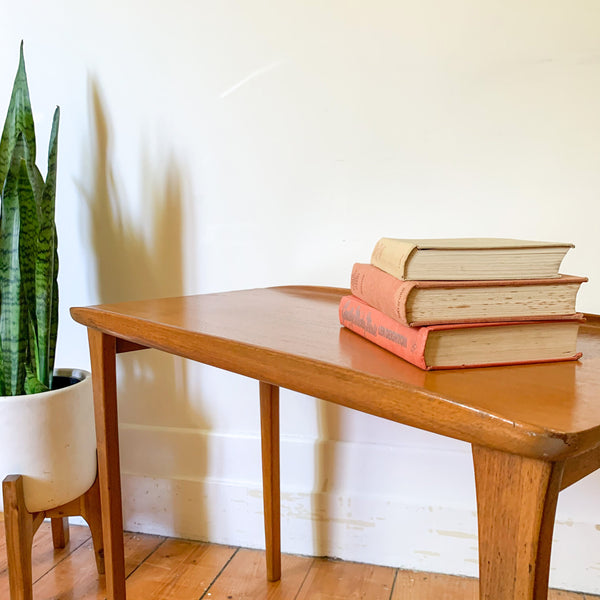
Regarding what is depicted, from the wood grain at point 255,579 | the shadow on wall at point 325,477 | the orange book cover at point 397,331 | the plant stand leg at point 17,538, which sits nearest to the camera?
the orange book cover at point 397,331

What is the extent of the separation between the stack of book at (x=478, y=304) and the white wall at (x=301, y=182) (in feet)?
1.91

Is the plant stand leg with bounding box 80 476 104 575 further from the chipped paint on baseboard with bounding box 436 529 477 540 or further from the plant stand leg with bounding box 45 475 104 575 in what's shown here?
the chipped paint on baseboard with bounding box 436 529 477 540

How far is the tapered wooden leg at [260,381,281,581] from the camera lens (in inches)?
45.9

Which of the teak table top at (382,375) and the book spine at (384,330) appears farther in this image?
the book spine at (384,330)

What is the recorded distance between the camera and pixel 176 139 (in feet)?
4.27

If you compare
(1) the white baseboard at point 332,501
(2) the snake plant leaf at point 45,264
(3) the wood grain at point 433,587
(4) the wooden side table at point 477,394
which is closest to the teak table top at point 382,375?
(4) the wooden side table at point 477,394

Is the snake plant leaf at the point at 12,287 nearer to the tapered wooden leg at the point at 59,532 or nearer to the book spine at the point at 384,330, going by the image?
the tapered wooden leg at the point at 59,532

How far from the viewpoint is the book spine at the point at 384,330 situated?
54cm

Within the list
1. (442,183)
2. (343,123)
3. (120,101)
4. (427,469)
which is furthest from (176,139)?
(427,469)

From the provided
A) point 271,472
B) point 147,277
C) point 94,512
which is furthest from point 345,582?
point 147,277

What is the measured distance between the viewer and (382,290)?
60 centimetres

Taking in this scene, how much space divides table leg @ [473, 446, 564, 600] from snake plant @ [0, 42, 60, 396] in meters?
0.92

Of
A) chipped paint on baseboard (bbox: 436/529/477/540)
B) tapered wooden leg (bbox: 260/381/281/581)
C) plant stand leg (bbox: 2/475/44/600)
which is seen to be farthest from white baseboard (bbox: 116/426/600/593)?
plant stand leg (bbox: 2/475/44/600)

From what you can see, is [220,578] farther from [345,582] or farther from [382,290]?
[382,290]
